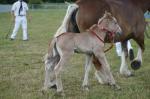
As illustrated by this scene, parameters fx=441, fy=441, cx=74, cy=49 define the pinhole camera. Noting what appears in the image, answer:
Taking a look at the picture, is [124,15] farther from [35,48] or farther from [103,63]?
[35,48]

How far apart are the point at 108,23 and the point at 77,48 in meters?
0.86

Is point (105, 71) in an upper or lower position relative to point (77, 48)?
lower

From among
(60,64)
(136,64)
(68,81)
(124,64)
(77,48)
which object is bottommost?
(68,81)

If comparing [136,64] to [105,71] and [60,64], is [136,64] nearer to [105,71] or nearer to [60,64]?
[105,71]

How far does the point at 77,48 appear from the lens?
25.4ft

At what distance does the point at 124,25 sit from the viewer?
9.16m

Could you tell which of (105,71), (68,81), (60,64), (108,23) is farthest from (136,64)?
(60,64)

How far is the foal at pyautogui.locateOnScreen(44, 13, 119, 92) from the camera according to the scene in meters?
7.63

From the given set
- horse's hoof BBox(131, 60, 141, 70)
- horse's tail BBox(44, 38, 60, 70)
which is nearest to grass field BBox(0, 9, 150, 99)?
horse's hoof BBox(131, 60, 141, 70)

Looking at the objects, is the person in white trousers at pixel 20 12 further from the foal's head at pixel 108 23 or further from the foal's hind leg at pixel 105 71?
the foal's head at pixel 108 23

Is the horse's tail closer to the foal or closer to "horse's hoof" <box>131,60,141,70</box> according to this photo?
the foal

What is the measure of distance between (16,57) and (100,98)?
6.56 meters

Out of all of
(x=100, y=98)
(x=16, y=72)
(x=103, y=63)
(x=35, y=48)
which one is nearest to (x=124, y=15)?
(x=103, y=63)

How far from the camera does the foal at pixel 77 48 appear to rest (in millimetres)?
7633
